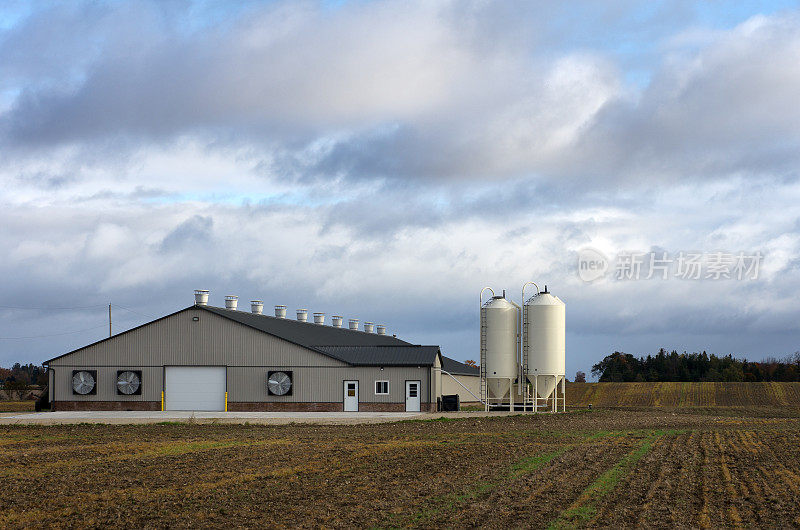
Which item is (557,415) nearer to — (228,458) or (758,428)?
(758,428)

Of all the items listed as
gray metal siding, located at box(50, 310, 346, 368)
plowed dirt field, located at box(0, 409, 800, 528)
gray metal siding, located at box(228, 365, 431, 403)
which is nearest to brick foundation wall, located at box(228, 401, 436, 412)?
gray metal siding, located at box(228, 365, 431, 403)

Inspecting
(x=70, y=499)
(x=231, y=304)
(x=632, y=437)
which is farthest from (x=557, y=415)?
(x=70, y=499)

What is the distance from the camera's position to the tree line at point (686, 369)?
109 meters

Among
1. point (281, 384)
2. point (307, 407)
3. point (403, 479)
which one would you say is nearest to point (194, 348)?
point (281, 384)

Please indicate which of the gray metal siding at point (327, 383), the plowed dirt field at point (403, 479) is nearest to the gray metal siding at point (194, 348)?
the gray metal siding at point (327, 383)

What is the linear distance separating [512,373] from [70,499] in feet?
109

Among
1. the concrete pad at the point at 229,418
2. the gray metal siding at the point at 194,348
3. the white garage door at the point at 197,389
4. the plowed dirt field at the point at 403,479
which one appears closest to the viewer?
the plowed dirt field at the point at 403,479

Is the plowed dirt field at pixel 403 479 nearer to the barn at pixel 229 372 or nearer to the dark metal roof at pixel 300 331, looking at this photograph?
the barn at pixel 229 372

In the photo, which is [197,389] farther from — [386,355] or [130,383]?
[386,355]

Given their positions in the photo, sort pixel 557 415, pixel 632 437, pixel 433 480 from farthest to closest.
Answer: pixel 557 415
pixel 632 437
pixel 433 480

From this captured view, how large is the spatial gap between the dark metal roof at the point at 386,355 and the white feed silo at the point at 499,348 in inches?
115

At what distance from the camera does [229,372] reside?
49.0m

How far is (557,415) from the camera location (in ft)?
151

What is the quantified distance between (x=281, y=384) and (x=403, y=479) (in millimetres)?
29897
